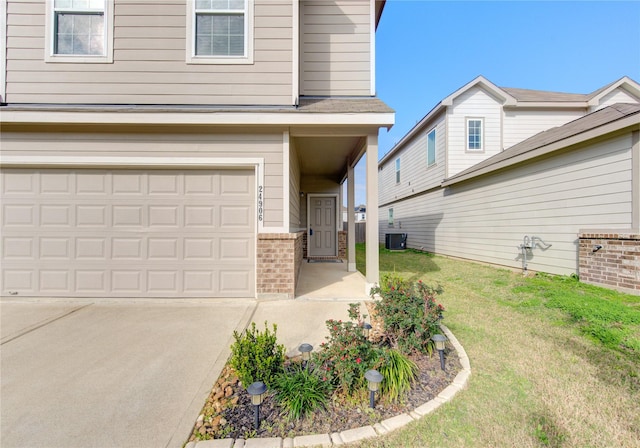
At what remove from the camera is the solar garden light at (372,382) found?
1820 millimetres

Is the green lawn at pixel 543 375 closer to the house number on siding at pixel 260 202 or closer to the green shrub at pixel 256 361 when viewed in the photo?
the green shrub at pixel 256 361

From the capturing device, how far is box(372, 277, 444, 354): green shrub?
253cm

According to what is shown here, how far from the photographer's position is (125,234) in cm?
439

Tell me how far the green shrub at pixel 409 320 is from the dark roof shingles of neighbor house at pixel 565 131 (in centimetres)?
497

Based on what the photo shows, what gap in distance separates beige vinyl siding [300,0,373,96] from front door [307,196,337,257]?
15.6 ft

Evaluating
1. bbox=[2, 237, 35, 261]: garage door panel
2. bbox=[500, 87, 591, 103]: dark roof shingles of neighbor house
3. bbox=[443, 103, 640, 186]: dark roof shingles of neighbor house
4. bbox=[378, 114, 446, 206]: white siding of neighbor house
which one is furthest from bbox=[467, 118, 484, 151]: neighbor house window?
bbox=[2, 237, 35, 261]: garage door panel

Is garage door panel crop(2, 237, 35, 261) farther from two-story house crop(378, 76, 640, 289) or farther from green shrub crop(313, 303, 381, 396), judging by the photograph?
two-story house crop(378, 76, 640, 289)

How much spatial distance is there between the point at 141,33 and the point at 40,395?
16.8 feet

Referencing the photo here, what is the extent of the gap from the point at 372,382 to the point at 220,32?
5416 millimetres

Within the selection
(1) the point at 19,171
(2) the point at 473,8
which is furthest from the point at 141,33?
(2) the point at 473,8

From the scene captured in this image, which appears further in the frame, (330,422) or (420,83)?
(420,83)

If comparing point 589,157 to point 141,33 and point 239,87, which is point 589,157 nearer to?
point 239,87

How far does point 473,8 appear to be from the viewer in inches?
285

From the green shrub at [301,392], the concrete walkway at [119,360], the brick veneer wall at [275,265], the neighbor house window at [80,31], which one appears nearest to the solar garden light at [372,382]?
the green shrub at [301,392]
